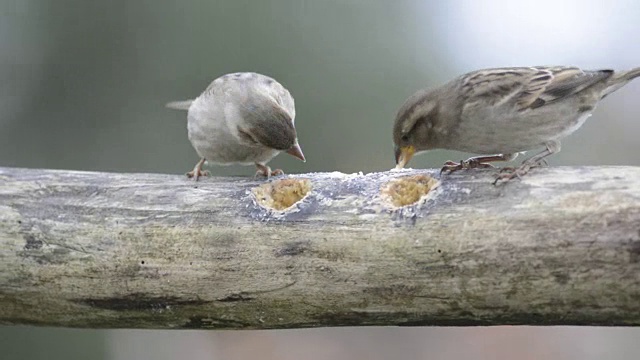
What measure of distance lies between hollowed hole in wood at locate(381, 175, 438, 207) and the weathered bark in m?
0.05

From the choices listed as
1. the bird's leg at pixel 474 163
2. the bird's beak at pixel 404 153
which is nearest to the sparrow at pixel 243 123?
the bird's beak at pixel 404 153

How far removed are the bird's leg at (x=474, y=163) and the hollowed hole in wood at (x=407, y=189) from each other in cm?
11

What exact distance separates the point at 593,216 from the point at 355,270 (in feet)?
2.62

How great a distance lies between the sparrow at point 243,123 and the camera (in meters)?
3.69

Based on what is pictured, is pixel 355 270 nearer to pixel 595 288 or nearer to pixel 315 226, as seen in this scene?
pixel 315 226

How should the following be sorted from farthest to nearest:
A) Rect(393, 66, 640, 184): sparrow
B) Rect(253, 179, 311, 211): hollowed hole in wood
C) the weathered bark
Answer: Rect(393, 66, 640, 184): sparrow
Rect(253, 179, 311, 211): hollowed hole in wood
the weathered bark

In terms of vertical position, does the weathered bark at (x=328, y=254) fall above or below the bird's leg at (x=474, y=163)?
below

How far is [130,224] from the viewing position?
9.46 ft

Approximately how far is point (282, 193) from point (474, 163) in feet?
2.97

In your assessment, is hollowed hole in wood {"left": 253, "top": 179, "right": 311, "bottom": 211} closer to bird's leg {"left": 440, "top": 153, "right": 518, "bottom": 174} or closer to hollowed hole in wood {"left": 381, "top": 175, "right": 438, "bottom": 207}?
hollowed hole in wood {"left": 381, "top": 175, "right": 438, "bottom": 207}

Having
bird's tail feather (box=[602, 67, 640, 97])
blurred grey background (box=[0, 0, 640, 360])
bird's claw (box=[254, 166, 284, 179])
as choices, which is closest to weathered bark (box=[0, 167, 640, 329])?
bird's claw (box=[254, 166, 284, 179])

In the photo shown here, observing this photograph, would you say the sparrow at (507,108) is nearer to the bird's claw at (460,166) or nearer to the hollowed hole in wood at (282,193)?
the bird's claw at (460,166)

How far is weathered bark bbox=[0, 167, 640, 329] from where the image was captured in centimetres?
243

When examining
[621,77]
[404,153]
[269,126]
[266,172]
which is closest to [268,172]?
[266,172]
